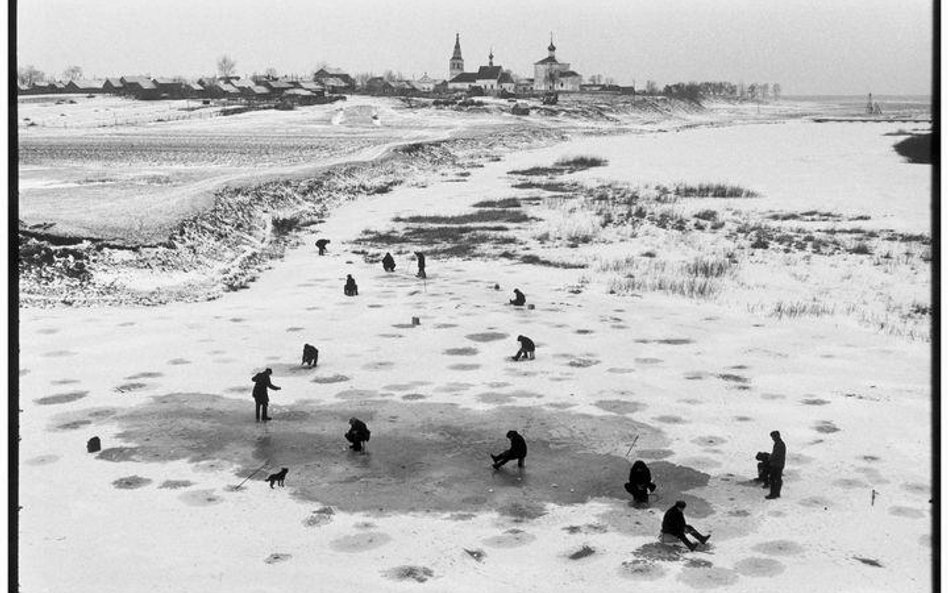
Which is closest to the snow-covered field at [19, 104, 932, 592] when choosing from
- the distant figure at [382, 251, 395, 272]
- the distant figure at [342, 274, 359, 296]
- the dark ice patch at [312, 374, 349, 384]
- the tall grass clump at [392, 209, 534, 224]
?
the dark ice patch at [312, 374, 349, 384]

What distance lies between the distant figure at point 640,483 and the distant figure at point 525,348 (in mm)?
7930

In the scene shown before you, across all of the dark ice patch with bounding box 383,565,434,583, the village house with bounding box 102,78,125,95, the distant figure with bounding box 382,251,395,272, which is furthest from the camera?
the village house with bounding box 102,78,125,95

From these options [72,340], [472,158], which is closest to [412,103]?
[472,158]

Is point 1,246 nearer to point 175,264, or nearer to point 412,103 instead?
point 175,264

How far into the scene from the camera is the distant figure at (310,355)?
21312 millimetres

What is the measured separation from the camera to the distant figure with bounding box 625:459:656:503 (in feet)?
45.9

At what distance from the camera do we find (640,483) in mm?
14008

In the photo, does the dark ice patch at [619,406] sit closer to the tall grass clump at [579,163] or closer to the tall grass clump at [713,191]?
the tall grass clump at [713,191]

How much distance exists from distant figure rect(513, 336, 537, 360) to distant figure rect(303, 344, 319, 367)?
15.8ft

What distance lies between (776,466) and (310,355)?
1134cm

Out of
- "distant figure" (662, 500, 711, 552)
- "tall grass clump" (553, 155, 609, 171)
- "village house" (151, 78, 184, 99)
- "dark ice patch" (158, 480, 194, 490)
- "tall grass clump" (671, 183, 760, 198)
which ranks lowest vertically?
"dark ice patch" (158, 480, 194, 490)

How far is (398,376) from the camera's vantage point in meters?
21.0

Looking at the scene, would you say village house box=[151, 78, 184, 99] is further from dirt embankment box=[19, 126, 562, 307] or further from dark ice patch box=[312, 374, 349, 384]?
dark ice patch box=[312, 374, 349, 384]

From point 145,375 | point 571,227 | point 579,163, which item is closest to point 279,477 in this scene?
point 145,375
